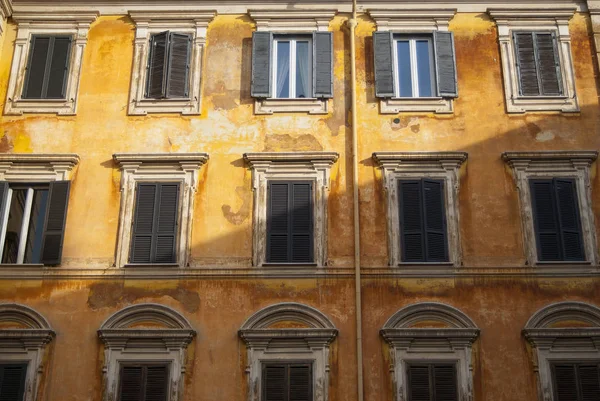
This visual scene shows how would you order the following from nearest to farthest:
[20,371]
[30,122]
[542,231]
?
[20,371] → [542,231] → [30,122]

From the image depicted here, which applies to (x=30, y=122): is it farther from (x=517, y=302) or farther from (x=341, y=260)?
(x=517, y=302)

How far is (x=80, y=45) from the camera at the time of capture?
2012 cm

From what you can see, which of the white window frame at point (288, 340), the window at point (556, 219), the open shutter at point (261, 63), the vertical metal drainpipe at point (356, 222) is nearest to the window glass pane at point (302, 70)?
the open shutter at point (261, 63)

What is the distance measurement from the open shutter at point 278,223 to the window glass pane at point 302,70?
248 centimetres

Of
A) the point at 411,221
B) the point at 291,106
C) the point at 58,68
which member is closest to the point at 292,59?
the point at 291,106

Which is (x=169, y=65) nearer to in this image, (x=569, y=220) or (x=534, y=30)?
(x=534, y=30)

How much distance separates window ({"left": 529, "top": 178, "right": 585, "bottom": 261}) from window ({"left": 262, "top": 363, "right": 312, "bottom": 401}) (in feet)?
18.0

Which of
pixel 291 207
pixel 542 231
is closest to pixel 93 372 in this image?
pixel 291 207

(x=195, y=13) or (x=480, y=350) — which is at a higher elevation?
(x=195, y=13)

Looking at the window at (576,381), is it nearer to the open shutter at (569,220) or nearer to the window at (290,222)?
the open shutter at (569,220)

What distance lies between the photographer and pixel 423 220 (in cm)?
1794

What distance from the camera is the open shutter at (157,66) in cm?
1948

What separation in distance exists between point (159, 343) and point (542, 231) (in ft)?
27.1

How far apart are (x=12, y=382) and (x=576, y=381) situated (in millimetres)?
11021
